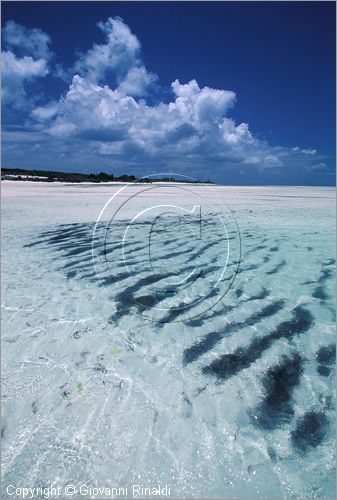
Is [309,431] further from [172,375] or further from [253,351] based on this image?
[172,375]

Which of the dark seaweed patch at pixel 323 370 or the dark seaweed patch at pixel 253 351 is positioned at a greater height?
the dark seaweed patch at pixel 253 351

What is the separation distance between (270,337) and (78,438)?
2273 millimetres

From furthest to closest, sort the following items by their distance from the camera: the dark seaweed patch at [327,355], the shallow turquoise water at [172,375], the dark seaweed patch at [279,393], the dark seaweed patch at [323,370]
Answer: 1. the dark seaweed patch at [327,355]
2. the dark seaweed patch at [323,370]
3. the dark seaweed patch at [279,393]
4. the shallow turquoise water at [172,375]

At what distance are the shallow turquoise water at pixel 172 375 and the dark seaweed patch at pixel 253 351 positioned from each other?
2cm

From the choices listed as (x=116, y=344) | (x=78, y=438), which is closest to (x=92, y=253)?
(x=116, y=344)

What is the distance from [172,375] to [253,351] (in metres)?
0.94

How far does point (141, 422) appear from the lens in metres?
2.43

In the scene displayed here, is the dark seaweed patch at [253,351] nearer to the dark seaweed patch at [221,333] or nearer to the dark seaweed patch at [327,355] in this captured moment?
the dark seaweed patch at [221,333]

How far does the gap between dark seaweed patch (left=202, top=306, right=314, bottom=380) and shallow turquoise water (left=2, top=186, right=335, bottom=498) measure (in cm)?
2

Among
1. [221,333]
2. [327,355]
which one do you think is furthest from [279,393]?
[221,333]

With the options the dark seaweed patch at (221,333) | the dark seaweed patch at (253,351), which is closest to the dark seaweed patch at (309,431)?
the dark seaweed patch at (253,351)

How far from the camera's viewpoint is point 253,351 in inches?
130

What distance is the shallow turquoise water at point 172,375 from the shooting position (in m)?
2.07

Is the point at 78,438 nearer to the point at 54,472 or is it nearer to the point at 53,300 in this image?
the point at 54,472
